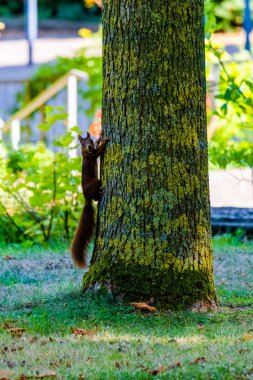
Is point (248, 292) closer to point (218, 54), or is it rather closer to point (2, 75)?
point (218, 54)

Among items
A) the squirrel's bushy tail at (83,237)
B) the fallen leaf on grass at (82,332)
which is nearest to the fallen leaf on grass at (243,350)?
the fallen leaf on grass at (82,332)

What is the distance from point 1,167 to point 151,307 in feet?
13.5

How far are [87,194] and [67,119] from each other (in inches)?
269

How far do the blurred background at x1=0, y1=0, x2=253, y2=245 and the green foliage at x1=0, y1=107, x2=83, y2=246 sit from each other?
0.03 feet

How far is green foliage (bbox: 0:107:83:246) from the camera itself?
8.62m

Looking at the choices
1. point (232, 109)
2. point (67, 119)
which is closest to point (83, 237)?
point (232, 109)

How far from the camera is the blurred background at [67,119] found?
28.3 ft

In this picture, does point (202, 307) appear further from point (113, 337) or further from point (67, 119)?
point (67, 119)

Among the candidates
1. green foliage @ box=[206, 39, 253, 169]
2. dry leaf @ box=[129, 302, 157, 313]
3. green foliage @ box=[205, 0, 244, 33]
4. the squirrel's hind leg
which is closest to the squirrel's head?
the squirrel's hind leg

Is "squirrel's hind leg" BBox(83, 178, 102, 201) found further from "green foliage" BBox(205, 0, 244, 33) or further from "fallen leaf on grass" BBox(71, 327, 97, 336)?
"green foliage" BBox(205, 0, 244, 33)

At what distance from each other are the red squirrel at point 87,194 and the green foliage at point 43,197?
251cm

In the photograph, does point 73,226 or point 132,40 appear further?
point 73,226

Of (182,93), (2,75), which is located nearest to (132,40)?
(182,93)

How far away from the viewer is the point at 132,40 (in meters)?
5.25
